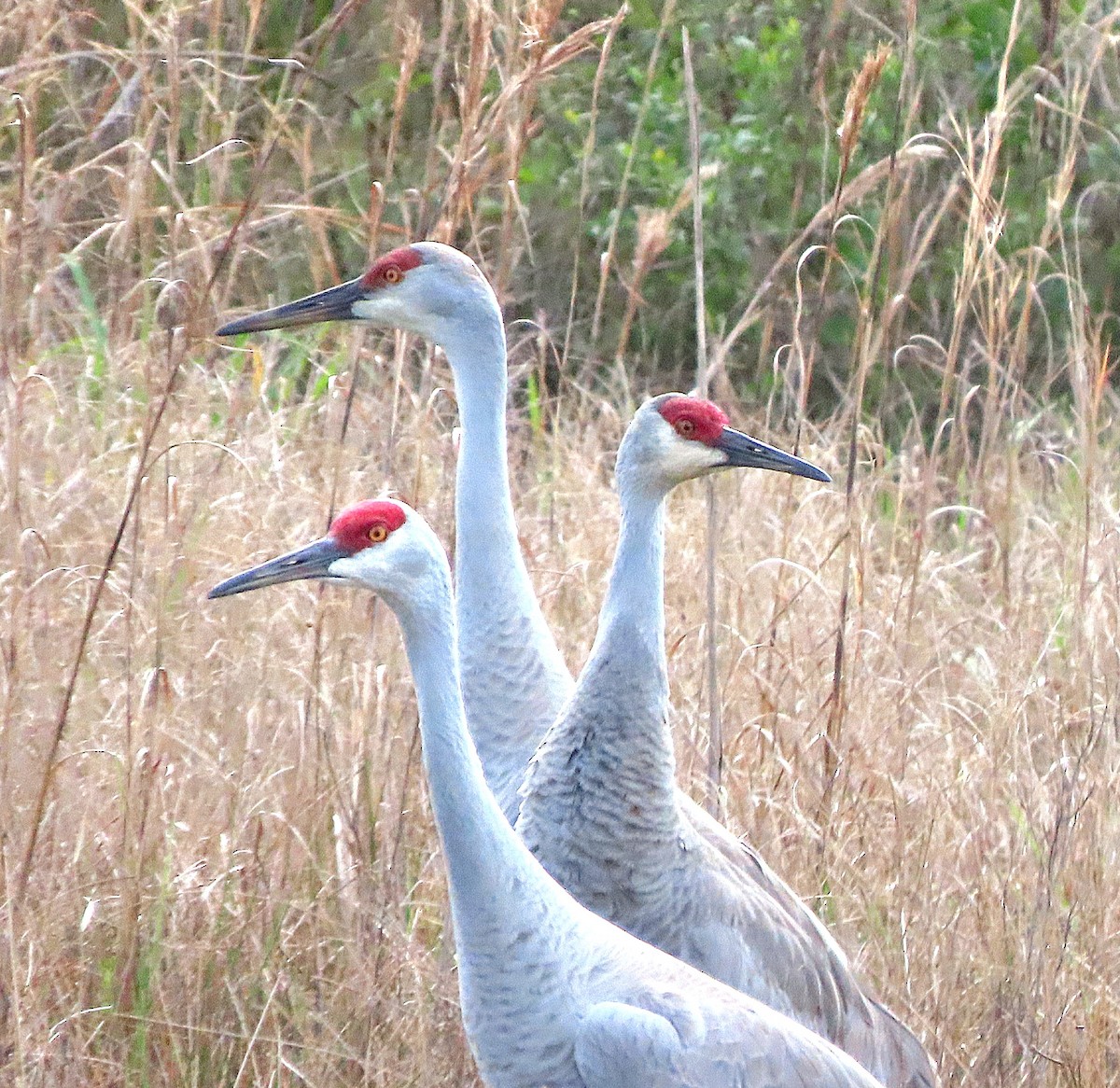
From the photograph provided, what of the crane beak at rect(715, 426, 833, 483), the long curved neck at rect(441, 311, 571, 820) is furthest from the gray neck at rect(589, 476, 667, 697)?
the long curved neck at rect(441, 311, 571, 820)

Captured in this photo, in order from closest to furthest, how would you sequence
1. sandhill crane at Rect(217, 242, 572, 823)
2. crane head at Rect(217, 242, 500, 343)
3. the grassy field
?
the grassy field
sandhill crane at Rect(217, 242, 572, 823)
crane head at Rect(217, 242, 500, 343)

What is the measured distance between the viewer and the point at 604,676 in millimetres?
3146

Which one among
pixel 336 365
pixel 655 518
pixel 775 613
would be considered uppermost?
pixel 655 518

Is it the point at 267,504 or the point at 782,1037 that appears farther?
the point at 267,504

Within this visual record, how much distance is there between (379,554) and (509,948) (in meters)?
0.53

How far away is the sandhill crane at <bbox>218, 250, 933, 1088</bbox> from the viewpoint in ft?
10.4

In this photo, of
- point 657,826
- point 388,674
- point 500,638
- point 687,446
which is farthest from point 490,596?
point 657,826

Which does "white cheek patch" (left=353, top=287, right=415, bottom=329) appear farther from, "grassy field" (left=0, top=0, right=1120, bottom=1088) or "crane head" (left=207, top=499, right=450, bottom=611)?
"crane head" (left=207, top=499, right=450, bottom=611)

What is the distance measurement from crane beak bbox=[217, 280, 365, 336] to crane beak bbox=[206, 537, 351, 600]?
1090 mm

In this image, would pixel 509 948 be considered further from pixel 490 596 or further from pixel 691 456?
pixel 490 596

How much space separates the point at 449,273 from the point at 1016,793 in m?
1.44

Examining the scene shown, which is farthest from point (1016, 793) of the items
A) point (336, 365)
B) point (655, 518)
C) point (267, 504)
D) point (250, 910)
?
point (336, 365)

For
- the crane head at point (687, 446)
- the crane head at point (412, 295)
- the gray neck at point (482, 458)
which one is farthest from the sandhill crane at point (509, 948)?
the crane head at point (412, 295)

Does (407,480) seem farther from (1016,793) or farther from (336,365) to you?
(1016,793)
